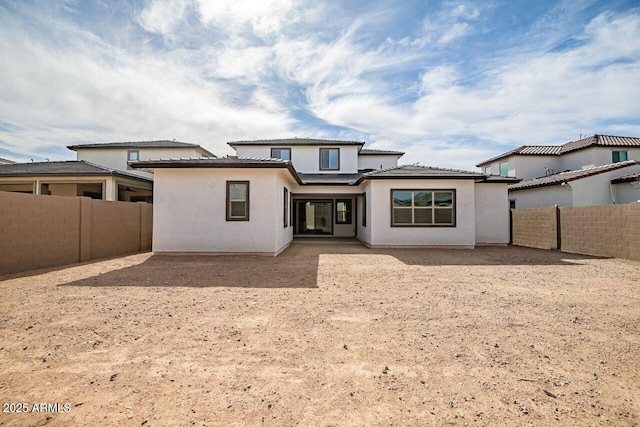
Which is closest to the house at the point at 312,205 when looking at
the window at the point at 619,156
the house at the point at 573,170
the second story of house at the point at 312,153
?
the second story of house at the point at 312,153

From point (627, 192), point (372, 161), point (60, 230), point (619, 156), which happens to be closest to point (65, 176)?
point (60, 230)

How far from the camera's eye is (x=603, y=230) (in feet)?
35.2

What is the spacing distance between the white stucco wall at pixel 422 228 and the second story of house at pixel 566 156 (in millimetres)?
15017

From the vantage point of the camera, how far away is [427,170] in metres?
13.2

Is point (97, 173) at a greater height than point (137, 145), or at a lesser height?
lesser

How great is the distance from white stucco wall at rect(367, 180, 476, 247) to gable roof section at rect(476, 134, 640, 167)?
15.3 metres

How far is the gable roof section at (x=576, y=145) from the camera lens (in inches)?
862

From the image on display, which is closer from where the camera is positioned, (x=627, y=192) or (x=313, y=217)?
(x=627, y=192)

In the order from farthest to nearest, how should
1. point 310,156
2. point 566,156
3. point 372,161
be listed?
point 566,156, point 372,161, point 310,156

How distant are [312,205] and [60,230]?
40.5ft

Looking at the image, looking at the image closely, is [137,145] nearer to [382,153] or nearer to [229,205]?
[229,205]

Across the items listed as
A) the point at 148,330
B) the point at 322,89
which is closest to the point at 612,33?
the point at 322,89

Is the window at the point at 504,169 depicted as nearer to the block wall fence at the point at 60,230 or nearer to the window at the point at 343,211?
the window at the point at 343,211

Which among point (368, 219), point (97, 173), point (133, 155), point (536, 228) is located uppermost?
point (133, 155)
